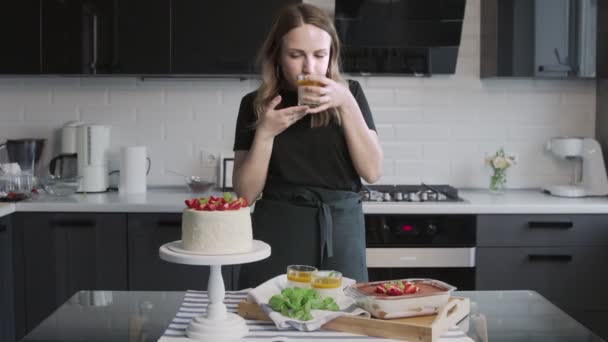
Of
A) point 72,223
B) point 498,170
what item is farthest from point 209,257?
point 498,170

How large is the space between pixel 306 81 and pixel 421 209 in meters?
1.72

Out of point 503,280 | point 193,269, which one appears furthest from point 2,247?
point 503,280

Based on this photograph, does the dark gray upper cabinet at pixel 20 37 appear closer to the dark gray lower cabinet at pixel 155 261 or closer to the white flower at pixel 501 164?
the dark gray lower cabinet at pixel 155 261

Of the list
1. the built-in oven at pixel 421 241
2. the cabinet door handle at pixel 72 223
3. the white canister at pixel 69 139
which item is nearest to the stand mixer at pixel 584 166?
the built-in oven at pixel 421 241

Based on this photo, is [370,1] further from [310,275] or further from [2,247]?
[310,275]

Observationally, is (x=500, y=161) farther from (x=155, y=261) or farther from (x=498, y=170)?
(x=155, y=261)

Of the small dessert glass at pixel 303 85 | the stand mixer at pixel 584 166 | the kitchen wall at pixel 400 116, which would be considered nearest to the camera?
the small dessert glass at pixel 303 85

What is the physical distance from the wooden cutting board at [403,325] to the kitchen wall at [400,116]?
2.70 metres

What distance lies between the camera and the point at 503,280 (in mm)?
3746

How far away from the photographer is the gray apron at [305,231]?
2381mm

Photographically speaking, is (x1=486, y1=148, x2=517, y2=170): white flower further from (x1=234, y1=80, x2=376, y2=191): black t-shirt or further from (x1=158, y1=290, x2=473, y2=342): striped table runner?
(x1=158, y1=290, x2=473, y2=342): striped table runner

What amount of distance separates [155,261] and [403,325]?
2354mm

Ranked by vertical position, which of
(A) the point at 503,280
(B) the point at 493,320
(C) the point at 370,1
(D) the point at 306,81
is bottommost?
(A) the point at 503,280

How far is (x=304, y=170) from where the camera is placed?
2393 mm
